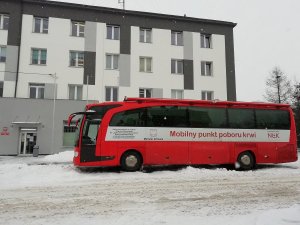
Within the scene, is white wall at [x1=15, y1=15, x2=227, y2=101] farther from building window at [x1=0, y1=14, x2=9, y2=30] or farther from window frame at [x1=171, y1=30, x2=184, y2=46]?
building window at [x1=0, y1=14, x2=9, y2=30]

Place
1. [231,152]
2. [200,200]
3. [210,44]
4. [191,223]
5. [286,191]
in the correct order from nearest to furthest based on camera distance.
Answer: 1. [191,223]
2. [200,200]
3. [286,191]
4. [231,152]
5. [210,44]

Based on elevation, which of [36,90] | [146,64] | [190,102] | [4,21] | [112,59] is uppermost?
[4,21]

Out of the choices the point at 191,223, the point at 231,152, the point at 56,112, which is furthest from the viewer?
Answer: the point at 56,112

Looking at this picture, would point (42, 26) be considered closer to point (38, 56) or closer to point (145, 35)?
point (38, 56)

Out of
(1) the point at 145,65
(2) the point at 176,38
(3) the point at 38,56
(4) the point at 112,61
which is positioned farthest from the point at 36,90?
(2) the point at 176,38

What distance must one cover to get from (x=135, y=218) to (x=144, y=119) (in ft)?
24.7

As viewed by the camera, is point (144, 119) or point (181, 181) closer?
point (181, 181)

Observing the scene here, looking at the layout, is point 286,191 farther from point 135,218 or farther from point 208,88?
point 208,88

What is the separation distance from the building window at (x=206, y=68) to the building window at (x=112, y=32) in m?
8.33

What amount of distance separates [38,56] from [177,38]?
41.0 ft

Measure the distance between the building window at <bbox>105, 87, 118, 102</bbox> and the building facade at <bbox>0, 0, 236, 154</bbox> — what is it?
9 cm

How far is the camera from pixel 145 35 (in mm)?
25938

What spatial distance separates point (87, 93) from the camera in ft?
77.7

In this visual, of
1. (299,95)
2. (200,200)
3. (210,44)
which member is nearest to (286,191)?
(200,200)
